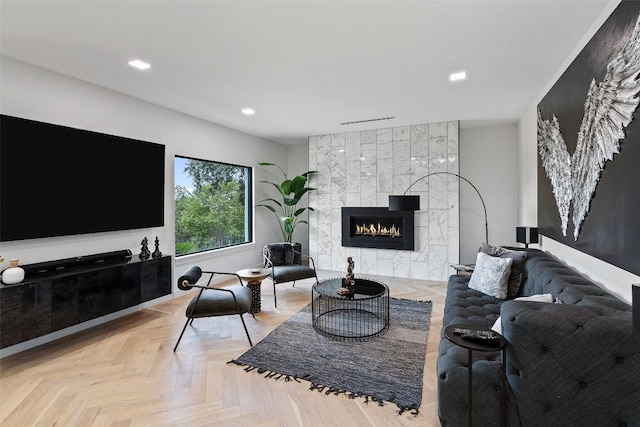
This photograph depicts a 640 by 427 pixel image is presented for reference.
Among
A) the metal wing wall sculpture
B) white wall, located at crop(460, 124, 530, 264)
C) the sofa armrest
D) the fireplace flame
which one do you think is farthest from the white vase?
white wall, located at crop(460, 124, 530, 264)

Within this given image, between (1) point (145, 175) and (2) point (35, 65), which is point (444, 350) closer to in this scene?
(1) point (145, 175)

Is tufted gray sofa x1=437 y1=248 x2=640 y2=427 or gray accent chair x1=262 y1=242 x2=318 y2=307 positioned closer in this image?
tufted gray sofa x1=437 y1=248 x2=640 y2=427

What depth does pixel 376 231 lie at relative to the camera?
5.73m

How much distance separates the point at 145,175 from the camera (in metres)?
3.89

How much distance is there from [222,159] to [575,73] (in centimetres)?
474

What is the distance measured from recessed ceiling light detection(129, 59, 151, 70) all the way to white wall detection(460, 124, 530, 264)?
5208 mm

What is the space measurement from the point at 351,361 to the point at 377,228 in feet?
11.1

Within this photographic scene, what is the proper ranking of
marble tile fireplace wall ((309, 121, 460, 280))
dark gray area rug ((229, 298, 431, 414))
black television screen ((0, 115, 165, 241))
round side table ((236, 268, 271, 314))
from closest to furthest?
1. dark gray area rug ((229, 298, 431, 414))
2. black television screen ((0, 115, 165, 241))
3. round side table ((236, 268, 271, 314))
4. marble tile fireplace wall ((309, 121, 460, 280))

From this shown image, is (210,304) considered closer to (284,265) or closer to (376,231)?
(284,265)

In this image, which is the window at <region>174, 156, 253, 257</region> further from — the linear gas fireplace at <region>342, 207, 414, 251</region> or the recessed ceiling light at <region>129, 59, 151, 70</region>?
the linear gas fireplace at <region>342, 207, 414, 251</region>

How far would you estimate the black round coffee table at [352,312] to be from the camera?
310 centimetres

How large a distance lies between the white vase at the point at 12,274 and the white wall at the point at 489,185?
613 centimetres

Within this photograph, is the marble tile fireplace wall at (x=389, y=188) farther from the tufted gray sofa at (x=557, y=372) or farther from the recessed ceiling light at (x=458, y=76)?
the tufted gray sofa at (x=557, y=372)

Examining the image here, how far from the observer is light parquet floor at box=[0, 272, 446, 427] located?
6.40ft
